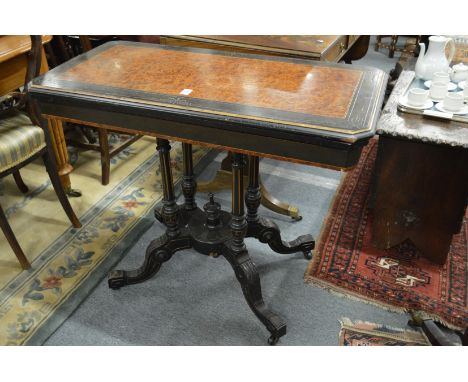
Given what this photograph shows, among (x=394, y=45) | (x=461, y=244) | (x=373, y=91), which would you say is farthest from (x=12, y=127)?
(x=394, y=45)

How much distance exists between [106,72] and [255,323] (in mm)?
1117

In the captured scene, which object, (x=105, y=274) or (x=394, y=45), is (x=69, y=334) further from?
(x=394, y=45)

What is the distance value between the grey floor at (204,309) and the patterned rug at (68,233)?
0.08 meters

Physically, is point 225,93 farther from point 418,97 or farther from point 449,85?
point 449,85

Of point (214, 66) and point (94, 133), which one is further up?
point (214, 66)

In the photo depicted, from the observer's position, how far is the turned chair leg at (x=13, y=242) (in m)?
1.87

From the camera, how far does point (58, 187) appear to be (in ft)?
7.02

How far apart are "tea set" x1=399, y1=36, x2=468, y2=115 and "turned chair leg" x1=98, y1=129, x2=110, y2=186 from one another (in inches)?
64.0

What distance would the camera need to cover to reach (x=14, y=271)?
1.99 metres

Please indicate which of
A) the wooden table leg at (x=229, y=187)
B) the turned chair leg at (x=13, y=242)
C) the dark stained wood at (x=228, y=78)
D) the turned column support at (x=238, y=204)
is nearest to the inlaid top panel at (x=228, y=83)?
the dark stained wood at (x=228, y=78)

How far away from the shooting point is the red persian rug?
1.81m

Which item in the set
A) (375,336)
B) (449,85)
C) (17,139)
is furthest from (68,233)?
(449,85)

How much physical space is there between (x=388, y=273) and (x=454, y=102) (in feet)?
2.60

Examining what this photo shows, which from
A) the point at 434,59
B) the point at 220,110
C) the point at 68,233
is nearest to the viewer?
the point at 220,110
